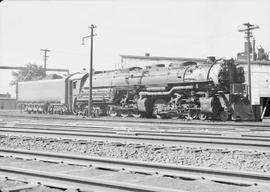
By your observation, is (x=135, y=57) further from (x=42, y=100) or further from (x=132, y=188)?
(x=132, y=188)

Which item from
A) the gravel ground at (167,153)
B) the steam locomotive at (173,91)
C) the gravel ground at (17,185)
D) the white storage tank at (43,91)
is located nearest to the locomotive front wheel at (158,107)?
the steam locomotive at (173,91)

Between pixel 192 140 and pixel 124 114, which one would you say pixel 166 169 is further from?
pixel 124 114

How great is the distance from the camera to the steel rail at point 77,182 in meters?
5.13

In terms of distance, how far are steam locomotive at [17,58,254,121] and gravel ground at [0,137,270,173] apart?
33.4 ft

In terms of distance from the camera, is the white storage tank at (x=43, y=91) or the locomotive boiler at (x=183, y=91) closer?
the locomotive boiler at (x=183, y=91)

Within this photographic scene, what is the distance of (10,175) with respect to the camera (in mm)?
6477

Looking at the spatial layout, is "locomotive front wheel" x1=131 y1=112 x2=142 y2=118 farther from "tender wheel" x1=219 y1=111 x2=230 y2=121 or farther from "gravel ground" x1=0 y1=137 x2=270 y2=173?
"gravel ground" x1=0 y1=137 x2=270 y2=173

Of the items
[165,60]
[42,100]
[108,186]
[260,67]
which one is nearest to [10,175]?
[108,186]

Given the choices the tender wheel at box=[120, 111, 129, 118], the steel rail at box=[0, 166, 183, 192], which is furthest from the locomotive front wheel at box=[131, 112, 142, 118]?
the steel rail at box=[0, 166, 183, 192]

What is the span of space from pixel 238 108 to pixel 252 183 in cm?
1424

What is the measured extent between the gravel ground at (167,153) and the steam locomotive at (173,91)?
400 inches

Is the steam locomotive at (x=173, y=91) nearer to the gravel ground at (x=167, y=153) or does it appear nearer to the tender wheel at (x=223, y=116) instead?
the tender wheel at (x=223, y=116)

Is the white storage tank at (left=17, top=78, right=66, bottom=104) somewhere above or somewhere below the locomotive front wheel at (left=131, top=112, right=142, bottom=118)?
above

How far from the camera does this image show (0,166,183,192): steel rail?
513 centimetres
